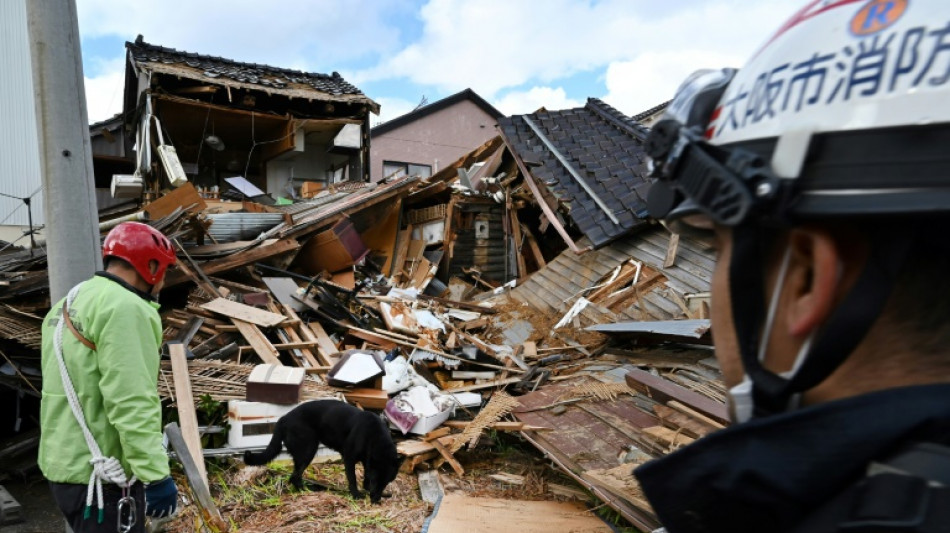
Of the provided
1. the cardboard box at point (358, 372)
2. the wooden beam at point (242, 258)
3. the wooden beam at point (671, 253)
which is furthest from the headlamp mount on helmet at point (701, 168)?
the wooden beam at point (242, 258)

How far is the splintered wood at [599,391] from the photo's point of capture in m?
5.66

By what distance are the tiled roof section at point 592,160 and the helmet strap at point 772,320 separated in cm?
801

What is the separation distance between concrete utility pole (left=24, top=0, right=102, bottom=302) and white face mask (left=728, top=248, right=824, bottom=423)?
4.17 m

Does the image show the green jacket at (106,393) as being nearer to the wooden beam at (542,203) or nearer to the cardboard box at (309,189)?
the wooden beam at (542,203)

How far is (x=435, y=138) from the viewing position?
2603 cm

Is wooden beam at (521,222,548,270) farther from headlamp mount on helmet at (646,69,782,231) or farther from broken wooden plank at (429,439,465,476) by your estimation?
headlamp mount on helmet at (646,69,782,231)

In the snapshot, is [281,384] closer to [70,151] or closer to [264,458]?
[264,458]

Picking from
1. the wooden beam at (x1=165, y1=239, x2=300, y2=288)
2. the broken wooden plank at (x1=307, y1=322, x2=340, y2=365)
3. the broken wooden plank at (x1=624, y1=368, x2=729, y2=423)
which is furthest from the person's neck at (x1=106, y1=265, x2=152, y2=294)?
the wooden beam at (x1=165, y1=239, x2=300, y2=288)

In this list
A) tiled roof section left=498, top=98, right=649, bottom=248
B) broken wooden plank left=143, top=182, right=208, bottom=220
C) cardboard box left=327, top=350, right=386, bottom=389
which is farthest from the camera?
tiled roof section left=498, top=98, right=649, bottom=248

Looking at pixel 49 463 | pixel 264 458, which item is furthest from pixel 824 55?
pixel 264 458

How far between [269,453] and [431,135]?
2230cm

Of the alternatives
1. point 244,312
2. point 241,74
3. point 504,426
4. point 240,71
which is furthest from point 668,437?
point 240,71

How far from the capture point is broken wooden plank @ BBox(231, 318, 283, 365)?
7062mm

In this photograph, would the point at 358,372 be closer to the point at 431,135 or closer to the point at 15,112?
the point at 15,112
